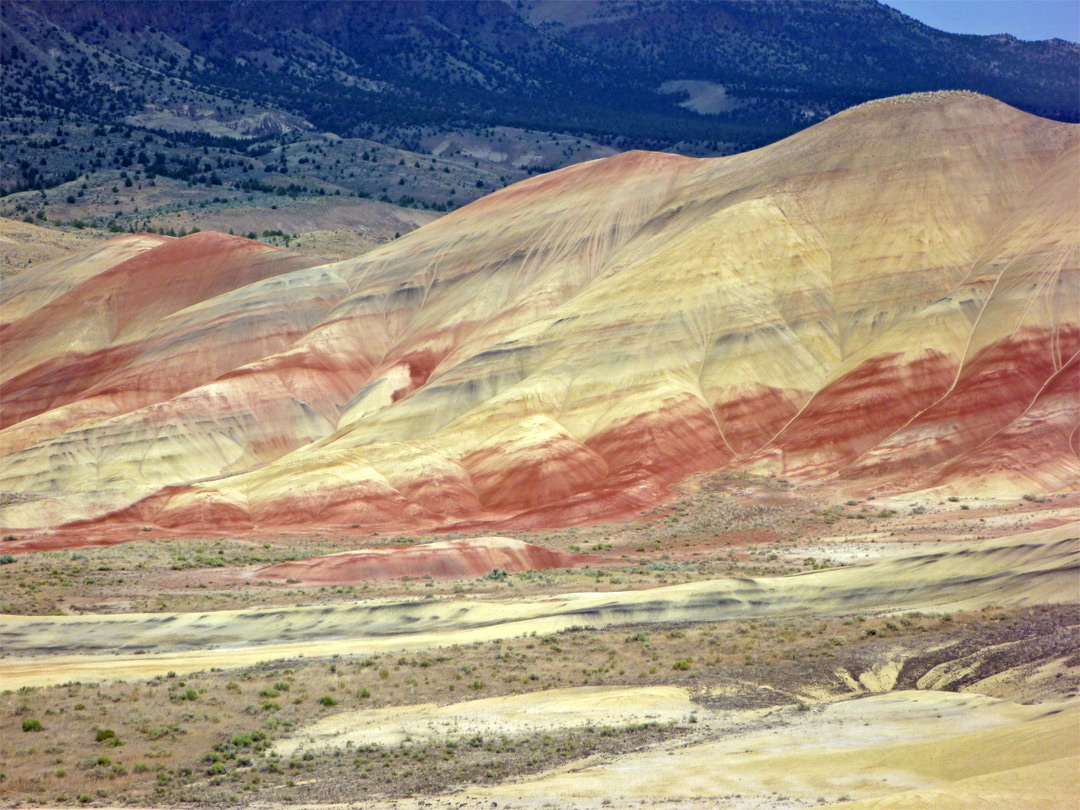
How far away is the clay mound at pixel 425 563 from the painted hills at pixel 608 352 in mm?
9528

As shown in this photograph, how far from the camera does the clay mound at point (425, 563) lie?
46.8 metres

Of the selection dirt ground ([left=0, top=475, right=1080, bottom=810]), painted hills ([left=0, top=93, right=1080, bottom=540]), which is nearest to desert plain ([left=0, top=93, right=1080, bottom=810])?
dirt ground ([left=0, top=475, right=1080, bottom=810])

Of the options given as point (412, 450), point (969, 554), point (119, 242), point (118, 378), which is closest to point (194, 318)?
point (118, 378)

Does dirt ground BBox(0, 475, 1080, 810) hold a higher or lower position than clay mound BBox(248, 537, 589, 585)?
higher

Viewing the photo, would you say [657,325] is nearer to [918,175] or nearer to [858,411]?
[858,411]

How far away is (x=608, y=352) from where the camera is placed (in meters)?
69.5

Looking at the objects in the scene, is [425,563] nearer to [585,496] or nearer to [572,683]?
[585,496]

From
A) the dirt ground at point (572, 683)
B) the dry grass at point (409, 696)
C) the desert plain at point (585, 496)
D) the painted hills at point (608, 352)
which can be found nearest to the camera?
the dirt ground at point (572, 683)

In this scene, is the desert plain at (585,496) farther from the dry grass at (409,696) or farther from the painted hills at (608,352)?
the painted hills at (608,352)

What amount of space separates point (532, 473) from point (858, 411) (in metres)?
17.2

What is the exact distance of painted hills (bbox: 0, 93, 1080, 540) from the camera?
60.2 metres

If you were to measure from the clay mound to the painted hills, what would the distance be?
31.3ft

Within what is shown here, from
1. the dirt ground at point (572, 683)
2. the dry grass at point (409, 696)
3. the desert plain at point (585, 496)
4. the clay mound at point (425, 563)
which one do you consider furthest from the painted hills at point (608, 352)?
the dry grass at point (409, 696)

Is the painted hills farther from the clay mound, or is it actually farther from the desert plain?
the clay mound
